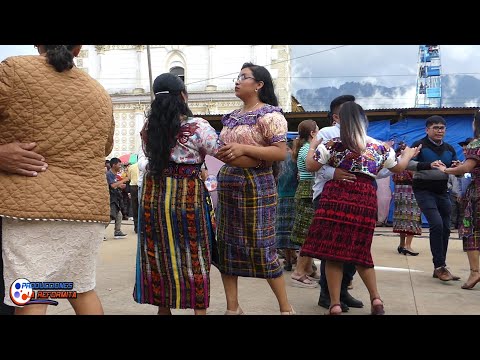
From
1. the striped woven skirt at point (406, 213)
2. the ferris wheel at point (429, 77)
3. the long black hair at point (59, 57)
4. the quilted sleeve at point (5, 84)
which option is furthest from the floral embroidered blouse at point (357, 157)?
the ferris wheel at point (429, 77)

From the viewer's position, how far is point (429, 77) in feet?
132

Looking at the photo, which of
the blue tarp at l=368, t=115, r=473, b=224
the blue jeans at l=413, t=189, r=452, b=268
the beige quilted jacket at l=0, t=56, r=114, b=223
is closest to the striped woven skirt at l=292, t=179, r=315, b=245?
the blue jeans at l=413, t=189, r=452, b=268

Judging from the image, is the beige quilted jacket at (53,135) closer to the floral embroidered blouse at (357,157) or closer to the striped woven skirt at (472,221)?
the floral embroidered blouse at (357,157)

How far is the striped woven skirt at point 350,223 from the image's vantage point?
3.52m

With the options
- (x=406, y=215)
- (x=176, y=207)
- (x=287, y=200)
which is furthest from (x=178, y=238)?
(x=406, y=215)

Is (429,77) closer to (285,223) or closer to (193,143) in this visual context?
(285,223)

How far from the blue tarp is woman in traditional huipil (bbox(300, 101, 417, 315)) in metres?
8.17

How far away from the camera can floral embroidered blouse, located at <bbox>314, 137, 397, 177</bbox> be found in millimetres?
3516

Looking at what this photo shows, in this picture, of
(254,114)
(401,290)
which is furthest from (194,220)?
(401,290)

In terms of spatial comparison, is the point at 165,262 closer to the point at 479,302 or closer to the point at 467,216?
the point at 479,302

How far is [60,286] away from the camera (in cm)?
233

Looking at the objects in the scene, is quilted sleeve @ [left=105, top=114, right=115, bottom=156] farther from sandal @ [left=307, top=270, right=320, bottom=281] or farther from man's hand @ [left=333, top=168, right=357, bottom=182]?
sandal @ [left=307, top=270, right=320, bottom=281]

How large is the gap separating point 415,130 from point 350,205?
342 inches

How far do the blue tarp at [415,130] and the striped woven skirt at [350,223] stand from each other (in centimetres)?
818
